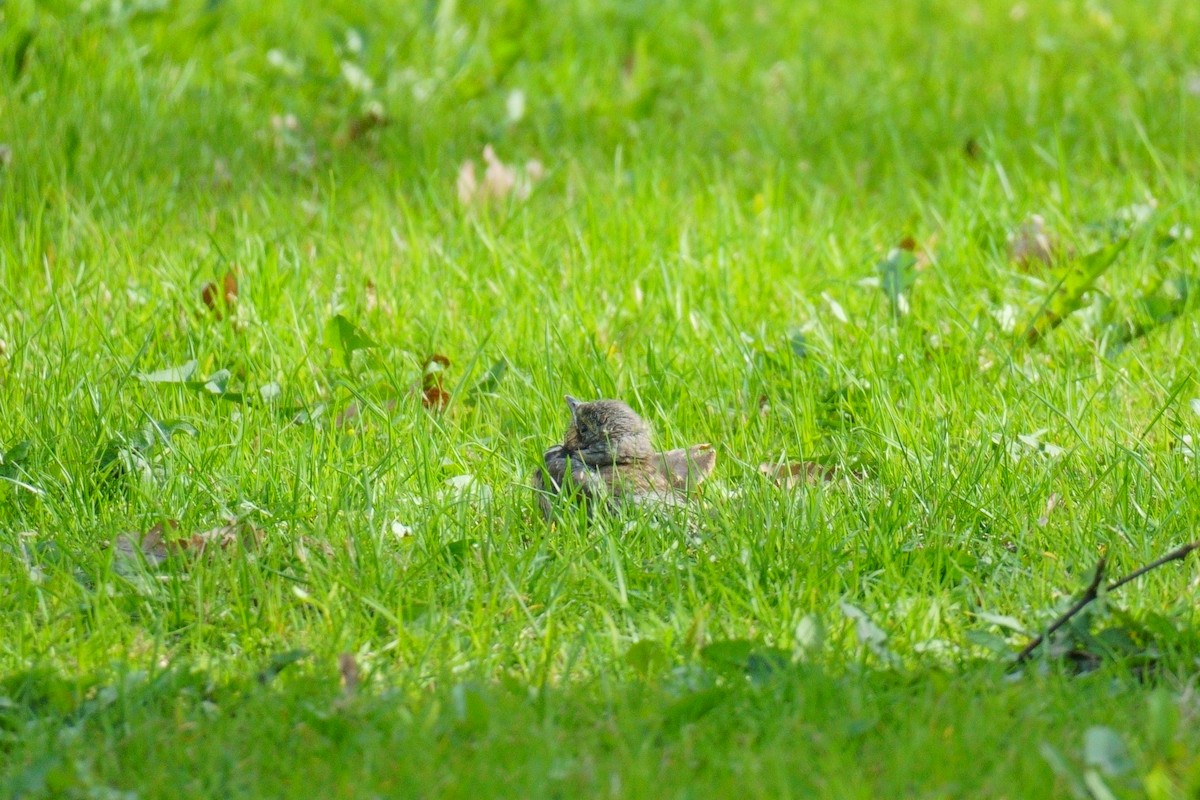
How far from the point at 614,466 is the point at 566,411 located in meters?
0.64

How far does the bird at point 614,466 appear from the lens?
358cm

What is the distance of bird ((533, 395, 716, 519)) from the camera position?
3.58m

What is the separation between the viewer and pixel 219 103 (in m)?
6.29

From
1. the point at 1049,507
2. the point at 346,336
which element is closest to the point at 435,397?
the point at 346,336

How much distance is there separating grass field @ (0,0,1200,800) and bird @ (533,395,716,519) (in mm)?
84

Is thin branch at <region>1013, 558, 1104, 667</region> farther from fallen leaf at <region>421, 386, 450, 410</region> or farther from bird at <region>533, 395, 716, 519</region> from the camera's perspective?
fallen leaf at <region>421, 386, 450, 410</region>

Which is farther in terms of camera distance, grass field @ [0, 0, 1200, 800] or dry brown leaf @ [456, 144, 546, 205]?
dry brown leaf @ [456, 144, 546, 205]

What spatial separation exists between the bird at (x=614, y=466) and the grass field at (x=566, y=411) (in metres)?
0.08

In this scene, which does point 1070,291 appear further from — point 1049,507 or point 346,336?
point 346,336

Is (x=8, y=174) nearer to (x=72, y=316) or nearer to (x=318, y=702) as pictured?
(x=72, y=316)

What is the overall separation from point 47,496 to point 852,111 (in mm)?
4332

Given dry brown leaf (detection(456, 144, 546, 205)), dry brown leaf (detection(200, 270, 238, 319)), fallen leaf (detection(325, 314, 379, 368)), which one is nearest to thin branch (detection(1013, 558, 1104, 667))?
fallen leaf (detection(325, 314, 379, 368))

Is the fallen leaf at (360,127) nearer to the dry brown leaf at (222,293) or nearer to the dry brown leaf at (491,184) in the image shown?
the dry brown leaf at (491,184)

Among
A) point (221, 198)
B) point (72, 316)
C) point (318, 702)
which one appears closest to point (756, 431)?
point (318, 702)
